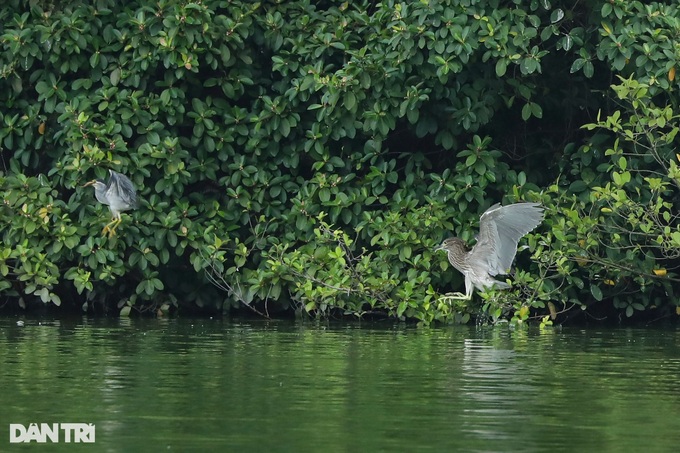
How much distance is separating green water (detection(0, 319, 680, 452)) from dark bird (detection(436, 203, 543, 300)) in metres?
0.58

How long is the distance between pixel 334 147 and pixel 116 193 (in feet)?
7.62

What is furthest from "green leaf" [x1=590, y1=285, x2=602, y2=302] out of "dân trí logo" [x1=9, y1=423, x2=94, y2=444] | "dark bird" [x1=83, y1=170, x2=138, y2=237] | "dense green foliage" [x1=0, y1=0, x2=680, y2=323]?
"dân trí logo" [x1=9, y1=423, x2=94, y2=444]

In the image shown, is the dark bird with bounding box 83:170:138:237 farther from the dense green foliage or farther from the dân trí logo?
the dân trí logo

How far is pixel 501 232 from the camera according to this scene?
14141 millimetres

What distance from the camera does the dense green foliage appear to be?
14367mm

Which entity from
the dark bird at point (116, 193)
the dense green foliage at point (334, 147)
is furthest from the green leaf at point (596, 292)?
the dark bird at point (116, 193)

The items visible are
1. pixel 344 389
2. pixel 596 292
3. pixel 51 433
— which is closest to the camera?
pixel 51 433

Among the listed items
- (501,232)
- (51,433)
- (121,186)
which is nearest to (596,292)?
(501,232)

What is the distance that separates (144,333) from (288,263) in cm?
187

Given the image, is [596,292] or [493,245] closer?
[493,245]

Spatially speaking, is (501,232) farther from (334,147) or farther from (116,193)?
(116,193)

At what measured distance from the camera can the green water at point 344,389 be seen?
7.68 metres

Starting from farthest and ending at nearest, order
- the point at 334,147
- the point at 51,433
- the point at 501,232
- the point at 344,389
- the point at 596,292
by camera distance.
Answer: the point at 334,147
the point at 596,292
the point at 501,232
the point at 344,389
the point at 51,433

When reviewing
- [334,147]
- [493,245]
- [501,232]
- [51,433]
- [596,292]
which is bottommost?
[51,433]
